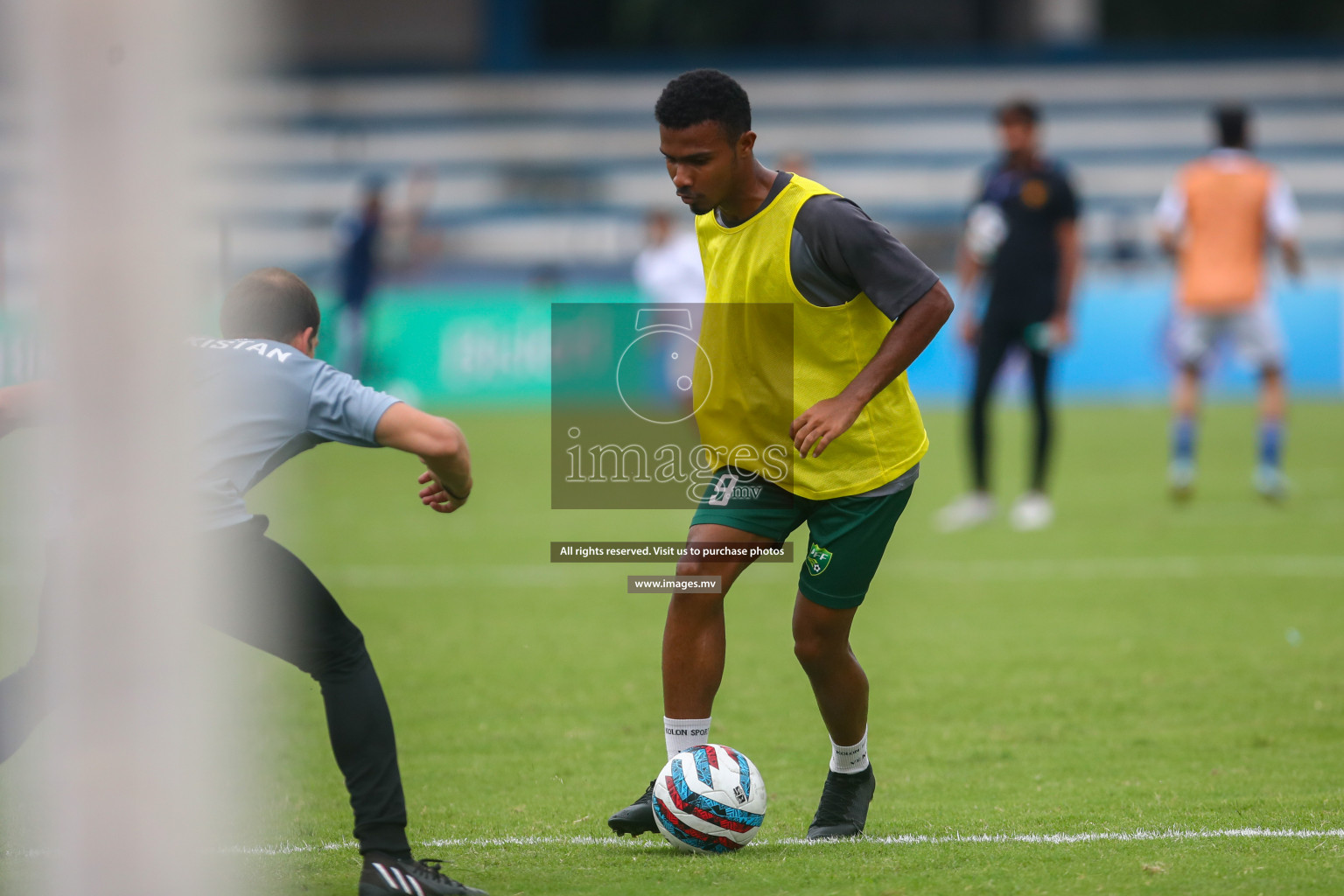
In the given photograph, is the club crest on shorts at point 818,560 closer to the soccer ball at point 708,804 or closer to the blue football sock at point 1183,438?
the soccer ball at point 708,804

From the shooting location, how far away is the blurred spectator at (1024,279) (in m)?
9.35

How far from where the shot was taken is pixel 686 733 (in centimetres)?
380

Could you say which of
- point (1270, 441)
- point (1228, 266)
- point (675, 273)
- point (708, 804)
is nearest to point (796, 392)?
point (708, 804)

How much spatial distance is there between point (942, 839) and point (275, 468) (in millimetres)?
1745

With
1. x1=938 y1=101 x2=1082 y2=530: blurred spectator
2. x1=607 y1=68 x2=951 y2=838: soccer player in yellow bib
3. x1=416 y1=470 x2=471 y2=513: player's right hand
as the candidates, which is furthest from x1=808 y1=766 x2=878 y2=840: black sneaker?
x1=938 y1=101 x2=1082 y2=530: blurred spectator

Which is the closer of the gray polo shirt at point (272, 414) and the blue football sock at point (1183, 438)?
the gray polo shirt at point (272, 414)

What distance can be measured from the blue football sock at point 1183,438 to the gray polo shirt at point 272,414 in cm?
787

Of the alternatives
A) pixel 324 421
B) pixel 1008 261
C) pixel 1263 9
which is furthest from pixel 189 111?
pixel 1263 9

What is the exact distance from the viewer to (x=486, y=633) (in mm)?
6750

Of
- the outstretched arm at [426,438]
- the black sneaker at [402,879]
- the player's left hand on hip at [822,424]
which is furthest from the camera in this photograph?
the player's left hand on hip at [822,424]

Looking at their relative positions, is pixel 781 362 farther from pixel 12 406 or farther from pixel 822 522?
pixel 12 406

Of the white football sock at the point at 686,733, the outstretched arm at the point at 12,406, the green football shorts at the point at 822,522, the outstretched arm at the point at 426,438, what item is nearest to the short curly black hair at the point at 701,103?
the green football shorts at the point at 822,522

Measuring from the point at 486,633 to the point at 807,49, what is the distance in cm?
2467

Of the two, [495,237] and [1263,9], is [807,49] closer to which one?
[495,237]
